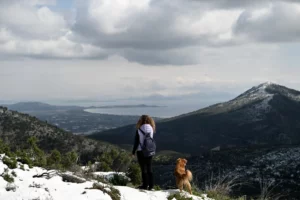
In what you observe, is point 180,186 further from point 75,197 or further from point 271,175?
point 271,175

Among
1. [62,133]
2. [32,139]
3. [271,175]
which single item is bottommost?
[271,175]

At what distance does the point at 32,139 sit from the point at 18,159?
4.91 ft

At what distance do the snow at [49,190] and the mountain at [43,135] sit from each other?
7868 centimetres

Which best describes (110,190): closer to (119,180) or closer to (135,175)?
(119,180)

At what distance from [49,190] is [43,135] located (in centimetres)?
9069

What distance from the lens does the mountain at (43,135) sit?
9106 cm

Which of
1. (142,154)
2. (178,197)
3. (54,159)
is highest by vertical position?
(142,154)

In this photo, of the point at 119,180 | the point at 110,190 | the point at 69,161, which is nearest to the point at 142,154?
the point at 119,180

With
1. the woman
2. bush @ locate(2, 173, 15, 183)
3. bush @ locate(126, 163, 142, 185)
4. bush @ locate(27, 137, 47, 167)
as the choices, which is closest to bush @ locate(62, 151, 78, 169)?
bush @ locate(27, 137, 47, 167)

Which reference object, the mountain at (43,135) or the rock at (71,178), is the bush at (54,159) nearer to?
the rock at (71,178)

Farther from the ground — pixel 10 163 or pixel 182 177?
pixel 10 163

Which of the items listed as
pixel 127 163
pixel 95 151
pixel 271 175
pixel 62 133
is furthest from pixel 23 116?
pixel 127 163

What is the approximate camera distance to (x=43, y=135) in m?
97.4

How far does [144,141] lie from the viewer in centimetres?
1284
